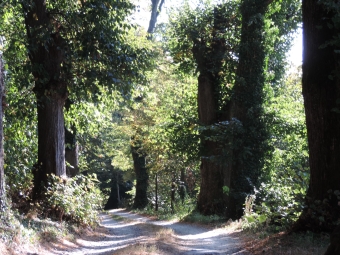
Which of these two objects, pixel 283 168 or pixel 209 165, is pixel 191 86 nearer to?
pixel 209 165

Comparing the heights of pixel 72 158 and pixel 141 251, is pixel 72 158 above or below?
above

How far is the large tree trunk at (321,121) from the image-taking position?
8.05 metres

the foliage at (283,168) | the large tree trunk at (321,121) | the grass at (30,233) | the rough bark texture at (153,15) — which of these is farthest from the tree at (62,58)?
the rough bark texture at (153,15)

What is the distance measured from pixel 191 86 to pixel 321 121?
15.7 meters

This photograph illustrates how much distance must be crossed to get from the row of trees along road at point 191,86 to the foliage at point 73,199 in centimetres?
44

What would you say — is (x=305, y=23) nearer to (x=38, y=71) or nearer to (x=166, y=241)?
(x=166, y=241)

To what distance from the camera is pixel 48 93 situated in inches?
514

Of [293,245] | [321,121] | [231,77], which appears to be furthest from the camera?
[231,77]

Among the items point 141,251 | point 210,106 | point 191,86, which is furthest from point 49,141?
point 191,86

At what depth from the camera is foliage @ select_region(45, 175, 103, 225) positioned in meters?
12.2

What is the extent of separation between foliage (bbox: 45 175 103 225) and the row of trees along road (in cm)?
44

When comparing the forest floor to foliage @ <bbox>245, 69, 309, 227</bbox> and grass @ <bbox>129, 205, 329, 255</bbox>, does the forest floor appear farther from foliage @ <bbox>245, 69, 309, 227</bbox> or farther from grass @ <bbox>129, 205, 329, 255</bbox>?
foliage @ <bbox>245, 69, 309, 227</bbox>

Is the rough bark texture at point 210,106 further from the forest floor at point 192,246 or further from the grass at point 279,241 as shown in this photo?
the grass at point 279,241

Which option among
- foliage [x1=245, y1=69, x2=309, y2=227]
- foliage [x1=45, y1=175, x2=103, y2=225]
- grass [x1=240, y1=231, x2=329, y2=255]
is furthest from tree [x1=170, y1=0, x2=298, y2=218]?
grass [x1=240, y1=231, x2=329, y2=255]
